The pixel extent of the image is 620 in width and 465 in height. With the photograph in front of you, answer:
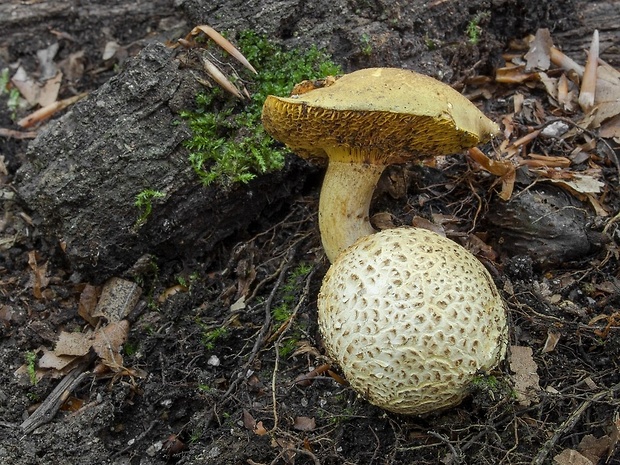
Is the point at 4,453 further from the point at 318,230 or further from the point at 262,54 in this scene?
the point at 262,54

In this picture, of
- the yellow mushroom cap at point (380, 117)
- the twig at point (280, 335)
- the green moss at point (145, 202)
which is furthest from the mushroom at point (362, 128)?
the green moss at point (145, 202)

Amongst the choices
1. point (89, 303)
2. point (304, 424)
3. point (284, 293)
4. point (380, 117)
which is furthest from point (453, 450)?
point (89, 303)

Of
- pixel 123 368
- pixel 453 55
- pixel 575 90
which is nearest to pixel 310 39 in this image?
pixel 453 55

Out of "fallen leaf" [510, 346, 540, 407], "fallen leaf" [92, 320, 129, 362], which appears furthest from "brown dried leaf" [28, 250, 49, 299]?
"fallen leaf" [510, 346, 540, 407]

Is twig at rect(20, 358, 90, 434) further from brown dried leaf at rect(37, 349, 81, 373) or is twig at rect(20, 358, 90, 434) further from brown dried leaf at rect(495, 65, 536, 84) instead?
brown dried leaf at rect(495, 65, 536, 84)

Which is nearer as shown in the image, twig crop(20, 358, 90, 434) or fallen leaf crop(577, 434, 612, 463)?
fallen leaf crop(577, 434, 612, 463)

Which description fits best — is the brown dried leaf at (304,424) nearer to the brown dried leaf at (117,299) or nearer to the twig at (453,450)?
the twig at (453,450)

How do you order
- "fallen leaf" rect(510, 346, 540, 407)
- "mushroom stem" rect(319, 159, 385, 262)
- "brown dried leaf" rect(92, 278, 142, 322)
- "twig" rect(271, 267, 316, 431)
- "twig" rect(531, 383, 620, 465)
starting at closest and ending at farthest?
"twig" rect(531, 383, 620, 465), "fallen leaf" rect(510, 346, 540, 407), "twig" rect(271, 267, 316, 431), "mushroom stem" rect(319, 159, 385, 262), "brown dried leaf" rect(92, 278, 142, 322)

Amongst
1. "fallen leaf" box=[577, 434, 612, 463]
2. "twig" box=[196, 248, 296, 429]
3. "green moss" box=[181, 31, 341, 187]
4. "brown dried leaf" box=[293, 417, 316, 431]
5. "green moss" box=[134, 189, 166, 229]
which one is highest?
"green moss" box=[181, 31, 341, 187]
